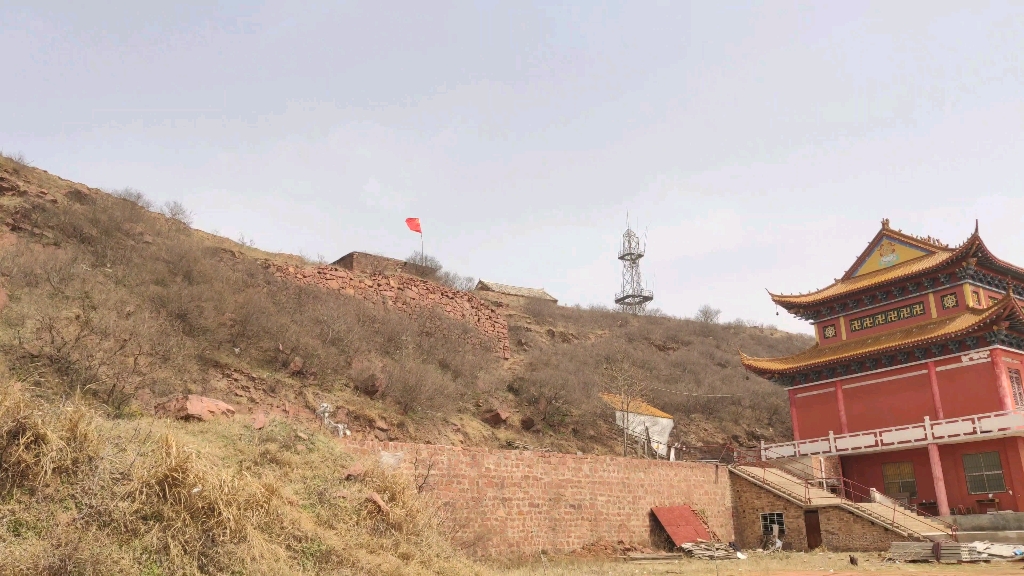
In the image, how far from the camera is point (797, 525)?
21609 mm

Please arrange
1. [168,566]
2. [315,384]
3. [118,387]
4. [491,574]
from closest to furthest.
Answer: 1. [168,566]
2. [491,574]
3. [118,387]
4. [315,384]

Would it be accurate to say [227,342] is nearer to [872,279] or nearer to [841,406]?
[841,406]

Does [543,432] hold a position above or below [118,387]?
below

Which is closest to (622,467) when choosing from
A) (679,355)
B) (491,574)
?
(491,574)

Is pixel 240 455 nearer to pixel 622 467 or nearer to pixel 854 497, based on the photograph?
pixel 622 467

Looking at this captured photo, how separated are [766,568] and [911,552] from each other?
4126 millimetres

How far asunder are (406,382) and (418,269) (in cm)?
1455

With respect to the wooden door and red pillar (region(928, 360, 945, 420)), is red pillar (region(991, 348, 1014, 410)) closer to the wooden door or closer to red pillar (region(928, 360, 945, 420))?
red pillar (region(928, 360, 945, 420))

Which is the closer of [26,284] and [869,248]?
[26,284]

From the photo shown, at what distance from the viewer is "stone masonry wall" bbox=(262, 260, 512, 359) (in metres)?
26.0

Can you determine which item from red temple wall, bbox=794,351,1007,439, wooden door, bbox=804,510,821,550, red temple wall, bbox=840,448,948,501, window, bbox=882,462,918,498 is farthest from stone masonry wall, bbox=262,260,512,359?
window, bbox=882,462,918,498

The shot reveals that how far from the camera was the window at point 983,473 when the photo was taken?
72.5 ft

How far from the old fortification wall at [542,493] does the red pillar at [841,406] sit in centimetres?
729

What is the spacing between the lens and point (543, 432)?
77.5ft
